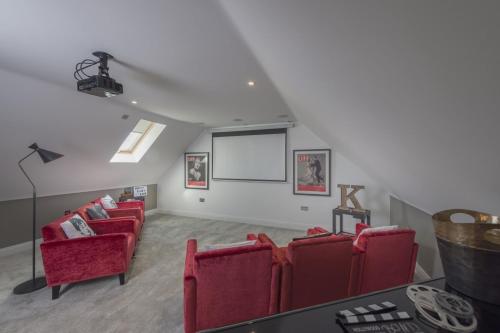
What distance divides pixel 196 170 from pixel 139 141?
5.39ft

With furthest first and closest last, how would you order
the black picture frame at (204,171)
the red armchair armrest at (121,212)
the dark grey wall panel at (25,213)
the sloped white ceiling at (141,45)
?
the black picture frame at (204,171)
the red armchair armrest at (121,212)
the dark grey wall panel at (25,213)
the sloped white ceiling at (141,45)

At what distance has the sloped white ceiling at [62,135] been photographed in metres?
2.83

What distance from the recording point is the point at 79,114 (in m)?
3.44

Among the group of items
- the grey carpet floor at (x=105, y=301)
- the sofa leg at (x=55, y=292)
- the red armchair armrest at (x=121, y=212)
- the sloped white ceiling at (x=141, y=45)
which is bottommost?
the grey carpet floor at (x=105, y=301)

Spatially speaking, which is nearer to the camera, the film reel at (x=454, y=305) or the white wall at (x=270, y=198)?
the film reel at (x=454, y=305)

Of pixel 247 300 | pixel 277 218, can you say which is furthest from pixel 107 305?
pixel 277 218

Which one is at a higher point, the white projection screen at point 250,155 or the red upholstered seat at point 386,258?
the white projection screen at point 250,155

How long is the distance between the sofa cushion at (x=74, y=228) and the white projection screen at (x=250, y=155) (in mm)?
3416

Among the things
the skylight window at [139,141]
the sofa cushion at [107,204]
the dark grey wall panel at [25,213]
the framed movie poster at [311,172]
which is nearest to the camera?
the dark grey wall panel at [25,213]

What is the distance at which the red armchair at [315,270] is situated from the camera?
75.9 inches

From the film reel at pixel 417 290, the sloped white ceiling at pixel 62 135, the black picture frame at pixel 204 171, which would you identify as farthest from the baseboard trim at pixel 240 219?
the film reel at pixel 417 290

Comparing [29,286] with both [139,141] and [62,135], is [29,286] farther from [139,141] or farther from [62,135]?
[139,141]

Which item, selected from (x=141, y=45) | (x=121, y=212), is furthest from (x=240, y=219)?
(x=141, y=45)

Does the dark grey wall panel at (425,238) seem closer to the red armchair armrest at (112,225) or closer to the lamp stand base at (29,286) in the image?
the red armchair armrest at (112,225)
